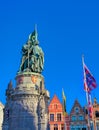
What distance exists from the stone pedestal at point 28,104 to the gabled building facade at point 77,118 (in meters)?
23.5

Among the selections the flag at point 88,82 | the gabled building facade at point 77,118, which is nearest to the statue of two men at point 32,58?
the flag at point 88,82

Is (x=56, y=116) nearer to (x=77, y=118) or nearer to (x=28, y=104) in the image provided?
(x=77, y=118)

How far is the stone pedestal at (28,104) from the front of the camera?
112ft

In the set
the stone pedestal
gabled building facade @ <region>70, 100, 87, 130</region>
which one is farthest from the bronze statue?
gabled building facade @ <region>70, 100, 87, 130</region>

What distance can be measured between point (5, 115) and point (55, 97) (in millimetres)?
27229

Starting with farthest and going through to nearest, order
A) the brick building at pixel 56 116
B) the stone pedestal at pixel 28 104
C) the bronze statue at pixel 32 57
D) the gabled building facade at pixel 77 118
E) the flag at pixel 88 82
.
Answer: the brick building at pixel 56 116
the gabled building facade at pixel 77 118
the bronze statue at pixel 32 57
the stone pedestal at pixel 28 104
the flag at pixel 88 82

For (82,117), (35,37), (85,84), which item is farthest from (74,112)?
(85,84)

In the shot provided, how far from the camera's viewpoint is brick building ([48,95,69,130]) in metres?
59.0

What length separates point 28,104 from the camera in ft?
114

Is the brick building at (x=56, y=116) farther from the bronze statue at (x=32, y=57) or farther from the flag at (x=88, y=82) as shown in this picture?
the flag at (x=88, y=82)

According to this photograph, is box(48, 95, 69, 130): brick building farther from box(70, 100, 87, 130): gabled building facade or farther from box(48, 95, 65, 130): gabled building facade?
box(70, 100, 87, 130): gabled building facade

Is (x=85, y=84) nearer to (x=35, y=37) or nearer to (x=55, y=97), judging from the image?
(x=35, y=37)

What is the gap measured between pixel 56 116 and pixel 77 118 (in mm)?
4562

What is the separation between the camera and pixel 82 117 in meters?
58.9
